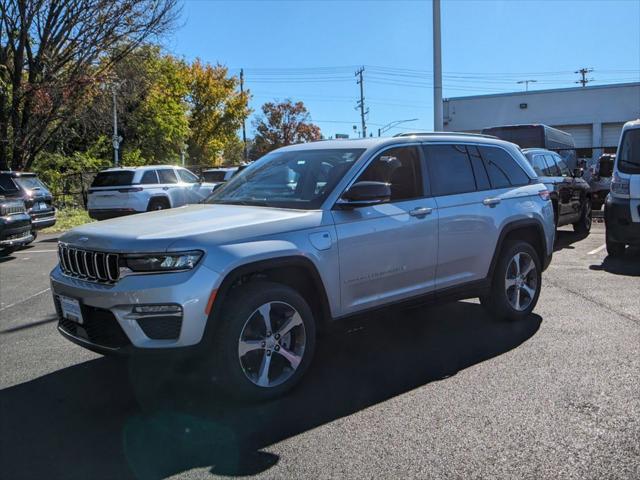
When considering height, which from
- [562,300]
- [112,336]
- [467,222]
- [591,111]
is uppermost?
[591,111]

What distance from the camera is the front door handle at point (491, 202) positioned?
17.8ft

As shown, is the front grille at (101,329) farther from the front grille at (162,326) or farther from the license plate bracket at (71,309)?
the front grille at (162,326)

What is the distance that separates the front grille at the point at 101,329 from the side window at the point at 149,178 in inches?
512

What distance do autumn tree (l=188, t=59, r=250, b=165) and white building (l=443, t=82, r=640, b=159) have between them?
20.0 m

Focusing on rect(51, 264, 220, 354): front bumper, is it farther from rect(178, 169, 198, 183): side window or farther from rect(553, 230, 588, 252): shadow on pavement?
rect(178, 169, 198, 183): side window

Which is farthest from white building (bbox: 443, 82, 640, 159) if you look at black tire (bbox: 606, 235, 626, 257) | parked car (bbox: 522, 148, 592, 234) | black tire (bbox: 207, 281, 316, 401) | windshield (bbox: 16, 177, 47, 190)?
black tire (bbox: 207, 281, 316, 401)

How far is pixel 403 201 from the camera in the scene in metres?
4.81

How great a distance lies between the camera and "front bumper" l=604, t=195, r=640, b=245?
893cm

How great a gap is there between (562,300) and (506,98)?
32.5 meters

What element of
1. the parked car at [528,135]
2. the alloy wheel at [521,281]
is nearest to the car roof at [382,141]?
the alloy wheel at [521,281]

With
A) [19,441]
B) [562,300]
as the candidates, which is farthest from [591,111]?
[19,441]

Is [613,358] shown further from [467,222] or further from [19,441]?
[19,441]

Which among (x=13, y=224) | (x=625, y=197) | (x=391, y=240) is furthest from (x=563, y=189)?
(x=13, y=224)

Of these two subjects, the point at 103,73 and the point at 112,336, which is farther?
the point at 103,73
